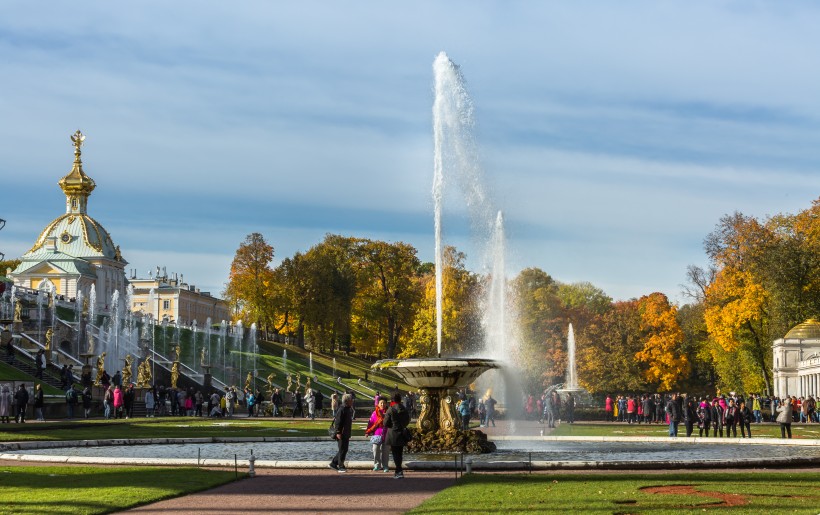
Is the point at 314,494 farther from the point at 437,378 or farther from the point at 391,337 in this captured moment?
the point at 391,337

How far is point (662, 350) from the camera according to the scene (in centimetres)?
9631

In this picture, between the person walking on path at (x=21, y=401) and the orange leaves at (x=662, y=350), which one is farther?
the orange leaves at (x=662, y=350)

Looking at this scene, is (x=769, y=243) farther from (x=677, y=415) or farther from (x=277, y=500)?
(x=277, y=500)

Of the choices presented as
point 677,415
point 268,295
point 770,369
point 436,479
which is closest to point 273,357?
point 268,295

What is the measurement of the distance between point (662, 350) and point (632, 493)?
79.5 m

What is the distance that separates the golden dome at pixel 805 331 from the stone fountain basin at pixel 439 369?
2021 inches

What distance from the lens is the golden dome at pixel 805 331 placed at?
74.7m

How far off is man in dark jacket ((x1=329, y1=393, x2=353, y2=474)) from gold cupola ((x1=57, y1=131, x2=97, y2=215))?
131389 mm

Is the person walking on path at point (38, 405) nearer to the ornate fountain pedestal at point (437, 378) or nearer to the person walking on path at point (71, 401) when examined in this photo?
the person walking on path at point (71, 401)

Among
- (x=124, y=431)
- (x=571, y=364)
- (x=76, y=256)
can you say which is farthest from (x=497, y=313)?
(x=76, y=256)

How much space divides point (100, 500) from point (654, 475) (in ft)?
31.5

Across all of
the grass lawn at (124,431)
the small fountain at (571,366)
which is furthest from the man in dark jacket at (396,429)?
the small fountain at (571,366)

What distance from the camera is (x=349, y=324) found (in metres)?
120

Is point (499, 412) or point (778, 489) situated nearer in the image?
point (778, 489)
